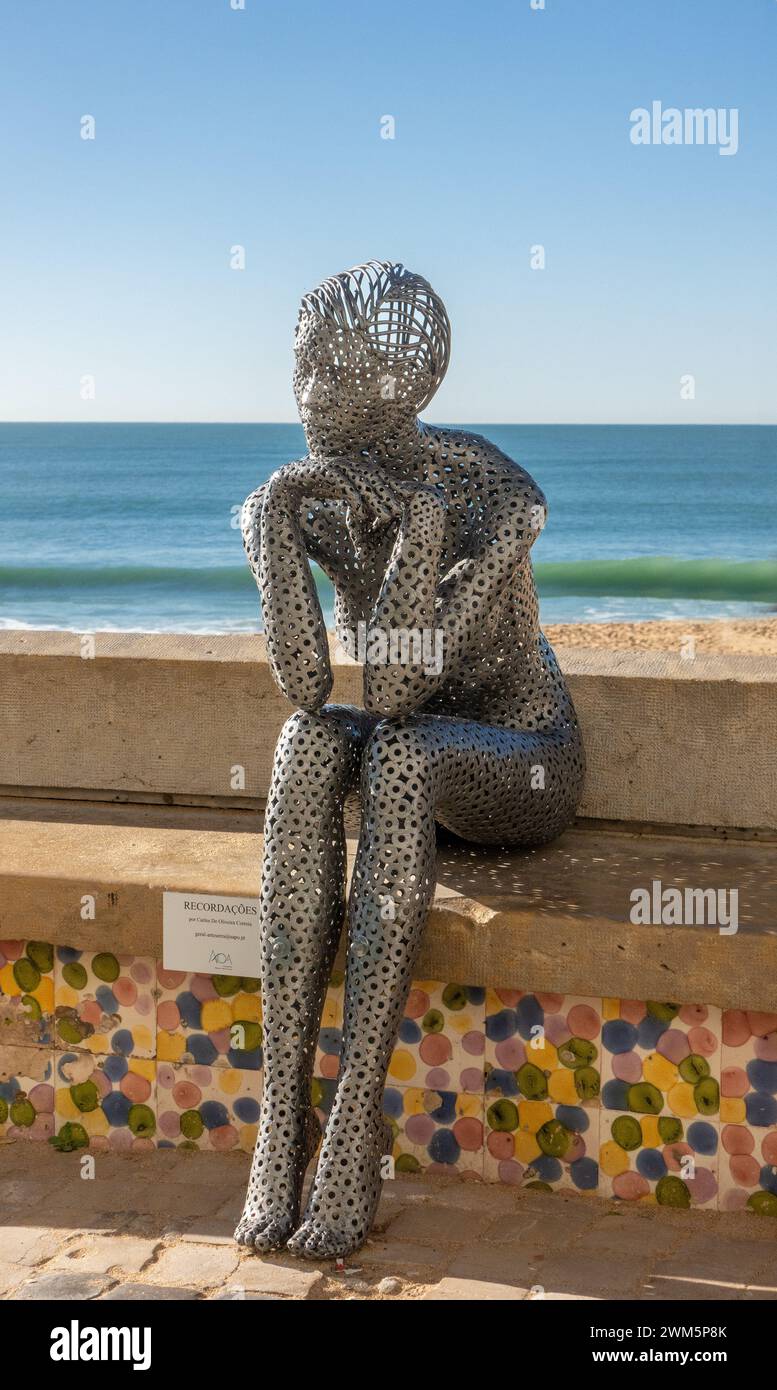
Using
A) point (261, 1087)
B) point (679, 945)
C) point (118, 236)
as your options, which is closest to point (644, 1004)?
point (679, 945)

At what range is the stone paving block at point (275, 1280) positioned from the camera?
2889mm

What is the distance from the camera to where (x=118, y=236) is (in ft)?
157

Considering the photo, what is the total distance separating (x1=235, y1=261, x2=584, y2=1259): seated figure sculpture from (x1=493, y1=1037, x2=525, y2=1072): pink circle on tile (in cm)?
41

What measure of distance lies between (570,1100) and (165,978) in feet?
3.19

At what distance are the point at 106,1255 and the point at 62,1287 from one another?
5.7 inches

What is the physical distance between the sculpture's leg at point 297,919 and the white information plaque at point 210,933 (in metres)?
0.33

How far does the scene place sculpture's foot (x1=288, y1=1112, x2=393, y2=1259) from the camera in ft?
9.78

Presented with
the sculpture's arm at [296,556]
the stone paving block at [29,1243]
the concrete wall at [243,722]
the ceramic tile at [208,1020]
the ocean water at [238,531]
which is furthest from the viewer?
the ocean water at [238,531]

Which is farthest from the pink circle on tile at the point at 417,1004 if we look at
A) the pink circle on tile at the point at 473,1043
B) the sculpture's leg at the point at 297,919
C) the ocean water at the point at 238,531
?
the ocean water at the point at 238,531

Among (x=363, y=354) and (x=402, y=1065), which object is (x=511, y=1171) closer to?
(x=402, y=1065)

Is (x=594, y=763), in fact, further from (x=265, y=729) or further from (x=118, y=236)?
(x=118, y=236)

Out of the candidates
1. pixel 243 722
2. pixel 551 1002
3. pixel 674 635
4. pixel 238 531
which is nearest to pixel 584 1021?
pixel 551 1002

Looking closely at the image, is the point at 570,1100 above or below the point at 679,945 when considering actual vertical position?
below

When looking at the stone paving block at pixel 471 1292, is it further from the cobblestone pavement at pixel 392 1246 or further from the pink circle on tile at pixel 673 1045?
the pink circle on tile at pixel 673 1045
